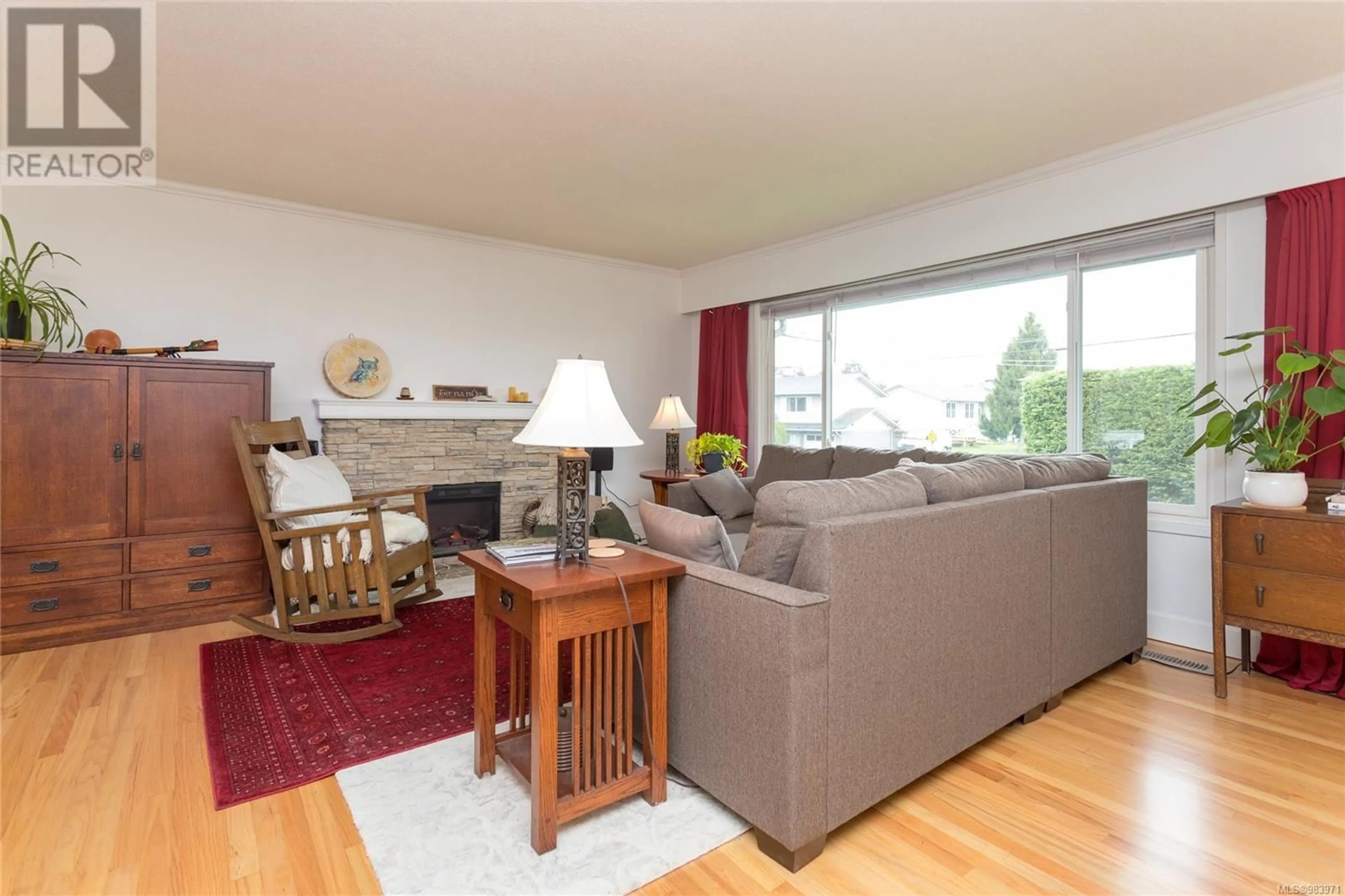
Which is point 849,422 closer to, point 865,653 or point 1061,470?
point 1061,470

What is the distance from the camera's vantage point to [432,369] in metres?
4.88

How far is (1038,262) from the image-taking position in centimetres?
386

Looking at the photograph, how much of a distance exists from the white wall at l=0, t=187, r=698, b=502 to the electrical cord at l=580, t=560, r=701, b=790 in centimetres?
338

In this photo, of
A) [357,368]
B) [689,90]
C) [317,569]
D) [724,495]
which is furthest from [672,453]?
[689,90]

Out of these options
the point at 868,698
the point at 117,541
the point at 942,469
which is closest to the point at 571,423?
the point at 868,698

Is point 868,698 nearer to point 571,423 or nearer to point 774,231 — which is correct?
point 571,423

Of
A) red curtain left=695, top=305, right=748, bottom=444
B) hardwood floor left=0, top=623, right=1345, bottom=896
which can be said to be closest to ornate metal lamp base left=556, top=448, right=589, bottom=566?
hardwood floor left=0, top=623, right=1345, bottom=896

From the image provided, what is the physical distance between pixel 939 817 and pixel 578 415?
1.50m

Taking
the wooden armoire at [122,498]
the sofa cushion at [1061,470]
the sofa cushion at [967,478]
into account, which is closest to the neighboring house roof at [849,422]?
the sofa cushion at [1061,470]

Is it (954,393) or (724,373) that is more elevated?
(724,373)

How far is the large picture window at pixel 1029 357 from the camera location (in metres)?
3.37

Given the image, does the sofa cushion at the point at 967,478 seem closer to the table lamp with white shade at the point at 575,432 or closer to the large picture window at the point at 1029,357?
the table lamp with white shade at the point at 575,432

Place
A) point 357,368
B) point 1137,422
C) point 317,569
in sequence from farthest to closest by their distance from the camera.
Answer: point 357,368 < point 1137,422 < point 317,569

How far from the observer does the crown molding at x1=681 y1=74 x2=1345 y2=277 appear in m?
2.72
